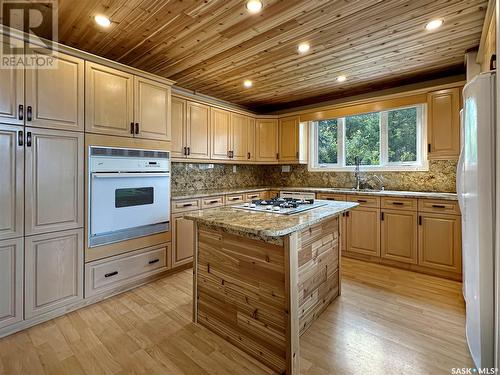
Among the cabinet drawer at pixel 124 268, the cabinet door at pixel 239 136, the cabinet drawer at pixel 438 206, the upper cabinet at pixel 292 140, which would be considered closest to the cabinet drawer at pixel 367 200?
the cabinet drawer at pixel 438 206

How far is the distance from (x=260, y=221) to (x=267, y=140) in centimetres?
332

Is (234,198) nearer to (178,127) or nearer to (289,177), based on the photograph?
(178,127)

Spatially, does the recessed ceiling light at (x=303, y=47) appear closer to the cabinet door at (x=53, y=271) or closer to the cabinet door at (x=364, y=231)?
the cabinet door at (x=364, y=231)

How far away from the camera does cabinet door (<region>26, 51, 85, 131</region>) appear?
1984 millimetres

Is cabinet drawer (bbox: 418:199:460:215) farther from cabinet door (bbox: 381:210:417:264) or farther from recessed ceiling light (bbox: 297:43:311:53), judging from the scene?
recessed ceiling light (bbox: 297:43:311:53)

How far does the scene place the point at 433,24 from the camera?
2.14 meters

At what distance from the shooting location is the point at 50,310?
6.90 feet

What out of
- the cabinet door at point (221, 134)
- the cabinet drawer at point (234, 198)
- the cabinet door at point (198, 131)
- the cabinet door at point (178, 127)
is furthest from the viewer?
the cabinet door at point (221, 134)

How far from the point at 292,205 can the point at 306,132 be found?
9.15 feet

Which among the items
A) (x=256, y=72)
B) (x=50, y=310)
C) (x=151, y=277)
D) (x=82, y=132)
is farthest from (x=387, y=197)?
(x=50, y=310)

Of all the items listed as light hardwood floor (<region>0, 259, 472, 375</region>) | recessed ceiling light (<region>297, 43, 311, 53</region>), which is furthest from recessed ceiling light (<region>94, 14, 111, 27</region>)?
light hardwood floor (<region>0, 259, 472, 375</region>)

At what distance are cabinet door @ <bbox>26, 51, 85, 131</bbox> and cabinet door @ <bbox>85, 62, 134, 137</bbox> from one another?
6cm

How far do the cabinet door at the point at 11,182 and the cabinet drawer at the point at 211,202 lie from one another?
189cm

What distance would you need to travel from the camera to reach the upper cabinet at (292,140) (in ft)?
14.7
